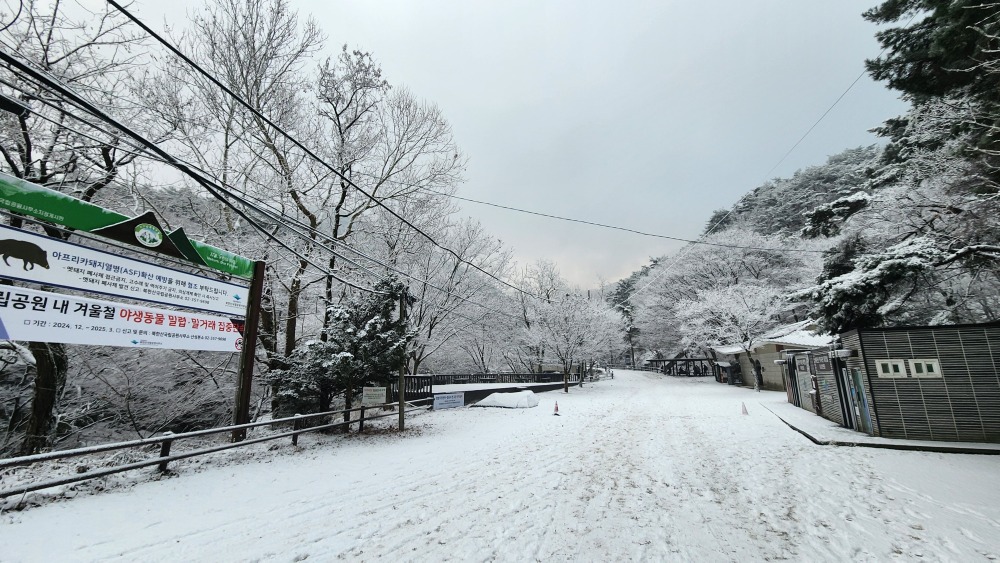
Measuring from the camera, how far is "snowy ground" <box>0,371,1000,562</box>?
389 centimetres

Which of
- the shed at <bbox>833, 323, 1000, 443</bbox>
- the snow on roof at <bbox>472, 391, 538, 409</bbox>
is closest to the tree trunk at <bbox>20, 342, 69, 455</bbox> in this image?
the snow on roof at <bbox>472, 391, 538, 409</bbox>

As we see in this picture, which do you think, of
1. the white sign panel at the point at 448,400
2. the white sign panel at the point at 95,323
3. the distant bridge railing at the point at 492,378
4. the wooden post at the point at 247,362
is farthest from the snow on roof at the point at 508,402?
the white sign panel at the point at 95,323

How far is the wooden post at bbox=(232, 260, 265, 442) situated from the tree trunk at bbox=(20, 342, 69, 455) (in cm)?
291

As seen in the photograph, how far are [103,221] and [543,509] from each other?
8.23 m

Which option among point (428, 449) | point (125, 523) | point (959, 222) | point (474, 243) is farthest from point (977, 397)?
point (474, 243)

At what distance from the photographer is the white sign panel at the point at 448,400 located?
1560 cm

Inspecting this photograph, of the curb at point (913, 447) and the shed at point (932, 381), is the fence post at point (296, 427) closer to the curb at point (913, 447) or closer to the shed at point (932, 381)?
the curb at point (913, 447)

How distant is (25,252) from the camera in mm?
5188

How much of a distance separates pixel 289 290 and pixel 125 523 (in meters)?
7.63

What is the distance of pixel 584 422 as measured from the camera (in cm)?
1285

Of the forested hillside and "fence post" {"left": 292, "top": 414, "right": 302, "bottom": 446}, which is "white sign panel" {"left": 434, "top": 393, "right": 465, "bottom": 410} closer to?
"fence post" {"left": 292, "top": 414, "right": 302, "bottom": 446}

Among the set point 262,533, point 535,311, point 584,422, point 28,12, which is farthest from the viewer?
point 535,311

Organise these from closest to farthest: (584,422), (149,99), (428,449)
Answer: (428,449) < (149,99) < (584,422)

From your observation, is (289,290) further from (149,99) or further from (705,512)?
(705,512)
